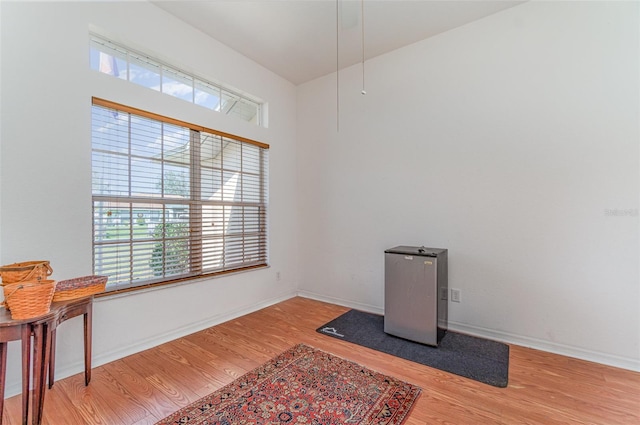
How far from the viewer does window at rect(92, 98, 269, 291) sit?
92.0 inches

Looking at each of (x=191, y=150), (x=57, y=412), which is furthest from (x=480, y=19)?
(x=57, y=412)

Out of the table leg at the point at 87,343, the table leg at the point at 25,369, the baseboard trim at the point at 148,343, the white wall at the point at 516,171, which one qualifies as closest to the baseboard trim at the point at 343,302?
the white wall at the point at 516,171

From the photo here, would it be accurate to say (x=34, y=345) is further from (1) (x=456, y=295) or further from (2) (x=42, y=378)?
(1) (x=456, y=295)

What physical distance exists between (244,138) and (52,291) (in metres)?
2.37

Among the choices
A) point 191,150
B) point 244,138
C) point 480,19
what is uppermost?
point 480,19

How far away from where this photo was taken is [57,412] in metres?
1.68

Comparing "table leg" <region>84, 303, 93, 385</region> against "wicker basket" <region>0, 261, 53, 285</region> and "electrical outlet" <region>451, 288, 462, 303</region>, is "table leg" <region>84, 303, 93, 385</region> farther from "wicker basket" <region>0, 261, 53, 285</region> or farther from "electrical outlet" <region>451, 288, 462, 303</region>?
"electrical outlet" <region>451, 288, 462, 303</region>

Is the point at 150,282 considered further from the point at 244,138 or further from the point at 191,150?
the point at 244,138

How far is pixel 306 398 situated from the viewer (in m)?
1.84

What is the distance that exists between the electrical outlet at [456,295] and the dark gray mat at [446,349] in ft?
1.10

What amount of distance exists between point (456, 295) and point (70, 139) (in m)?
3.75

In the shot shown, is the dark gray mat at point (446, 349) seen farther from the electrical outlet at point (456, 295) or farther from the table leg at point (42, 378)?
the table leg at point (42, 378)

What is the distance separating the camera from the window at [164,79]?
2.37m

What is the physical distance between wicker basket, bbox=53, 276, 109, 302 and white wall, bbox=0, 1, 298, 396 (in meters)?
0.27
